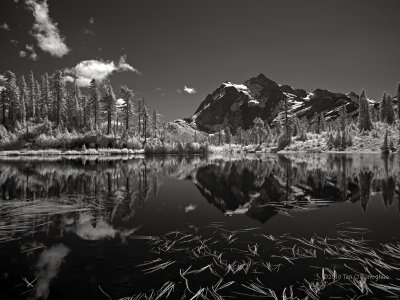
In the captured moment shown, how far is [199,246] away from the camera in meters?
7.79

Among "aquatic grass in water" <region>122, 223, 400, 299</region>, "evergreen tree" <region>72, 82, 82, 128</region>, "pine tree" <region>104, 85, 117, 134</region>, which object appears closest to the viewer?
"aquatic grass in water" <region>122, 223, 400, 299</region>

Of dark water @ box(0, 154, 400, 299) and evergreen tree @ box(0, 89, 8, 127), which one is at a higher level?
evergreen tree @ box(0, 89, 8, 127)


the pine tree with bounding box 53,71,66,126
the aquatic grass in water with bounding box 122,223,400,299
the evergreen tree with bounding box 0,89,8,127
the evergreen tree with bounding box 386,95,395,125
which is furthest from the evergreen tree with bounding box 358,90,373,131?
the evergreen tree with bounding box 0,89,8,127

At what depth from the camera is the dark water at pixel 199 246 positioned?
215 inches

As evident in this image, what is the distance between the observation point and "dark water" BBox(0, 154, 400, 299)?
546 cm

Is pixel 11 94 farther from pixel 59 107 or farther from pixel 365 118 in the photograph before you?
pixel 365 118

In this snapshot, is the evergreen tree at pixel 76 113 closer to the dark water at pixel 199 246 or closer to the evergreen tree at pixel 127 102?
the evergreen tree at pixel 127 102

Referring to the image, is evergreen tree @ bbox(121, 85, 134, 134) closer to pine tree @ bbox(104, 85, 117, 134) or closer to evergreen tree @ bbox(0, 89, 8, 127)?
pine tree @ bbox(104, 85, 117, 134)

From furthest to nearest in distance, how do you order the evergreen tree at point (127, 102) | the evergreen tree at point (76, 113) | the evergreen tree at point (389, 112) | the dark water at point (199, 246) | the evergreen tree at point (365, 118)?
the evergreen tree at point (389, 112), the evergreen tree at point (365, 118), the evergreen tree at point (127, 102), the evergreen tree at point (76, 113), the dark water at point (199, 246)

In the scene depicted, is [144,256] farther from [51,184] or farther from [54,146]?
[54,146]

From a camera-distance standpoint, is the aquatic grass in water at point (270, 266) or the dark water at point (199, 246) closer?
the aquatic grass in water at point (270, 266)

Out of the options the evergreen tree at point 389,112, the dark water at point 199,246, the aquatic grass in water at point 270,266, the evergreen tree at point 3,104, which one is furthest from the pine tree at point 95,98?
the evergreen tree at point 389,112

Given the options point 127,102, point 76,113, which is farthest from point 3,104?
point 127,102

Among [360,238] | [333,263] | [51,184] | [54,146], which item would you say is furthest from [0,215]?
[54,146]
